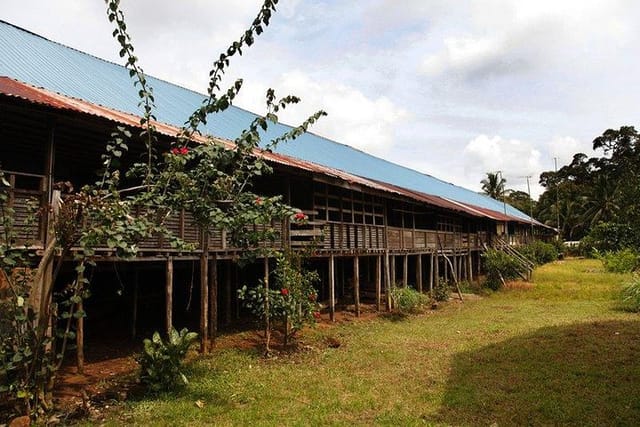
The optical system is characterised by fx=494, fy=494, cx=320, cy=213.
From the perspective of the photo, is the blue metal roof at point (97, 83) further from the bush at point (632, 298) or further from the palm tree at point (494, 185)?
the palm tree at point (494, 185)

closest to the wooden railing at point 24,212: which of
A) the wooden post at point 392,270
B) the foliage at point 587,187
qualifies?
the wooden post at point 392,270

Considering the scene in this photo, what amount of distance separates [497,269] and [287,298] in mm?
15846

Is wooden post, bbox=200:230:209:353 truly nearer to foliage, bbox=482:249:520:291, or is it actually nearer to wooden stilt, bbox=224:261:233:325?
wooden stilt, bbox=224:261:233:325

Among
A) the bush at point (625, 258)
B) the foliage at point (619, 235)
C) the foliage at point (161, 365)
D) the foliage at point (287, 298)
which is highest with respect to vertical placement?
the foliage at point (619, 235)

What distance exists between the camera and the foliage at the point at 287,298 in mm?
10648

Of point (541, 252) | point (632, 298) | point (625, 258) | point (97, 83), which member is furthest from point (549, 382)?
point (541, 252)

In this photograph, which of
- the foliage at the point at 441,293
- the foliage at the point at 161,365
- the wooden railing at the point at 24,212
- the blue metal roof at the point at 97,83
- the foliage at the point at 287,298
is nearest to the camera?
the wooden railing at the point at 24,212

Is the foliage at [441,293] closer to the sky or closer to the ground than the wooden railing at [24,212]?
closer to the ground

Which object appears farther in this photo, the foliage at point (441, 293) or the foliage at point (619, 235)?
the foliage at point (441, 293)

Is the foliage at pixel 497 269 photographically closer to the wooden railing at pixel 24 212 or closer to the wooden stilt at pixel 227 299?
Answer: the wooden stilt at pixel 227 299

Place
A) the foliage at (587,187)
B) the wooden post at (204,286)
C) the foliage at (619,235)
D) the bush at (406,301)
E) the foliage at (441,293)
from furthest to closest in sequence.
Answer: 1. the foliage at (587,187)
2. the foliage at (441,293)
3. the bush at (406,301)
4. the wooden post at (204,286)
5. the foliage at (619,235)

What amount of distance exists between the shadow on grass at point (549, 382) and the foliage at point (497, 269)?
1125 centimetres

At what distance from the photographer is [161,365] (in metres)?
7.73

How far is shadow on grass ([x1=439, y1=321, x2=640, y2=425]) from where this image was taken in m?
6.95
